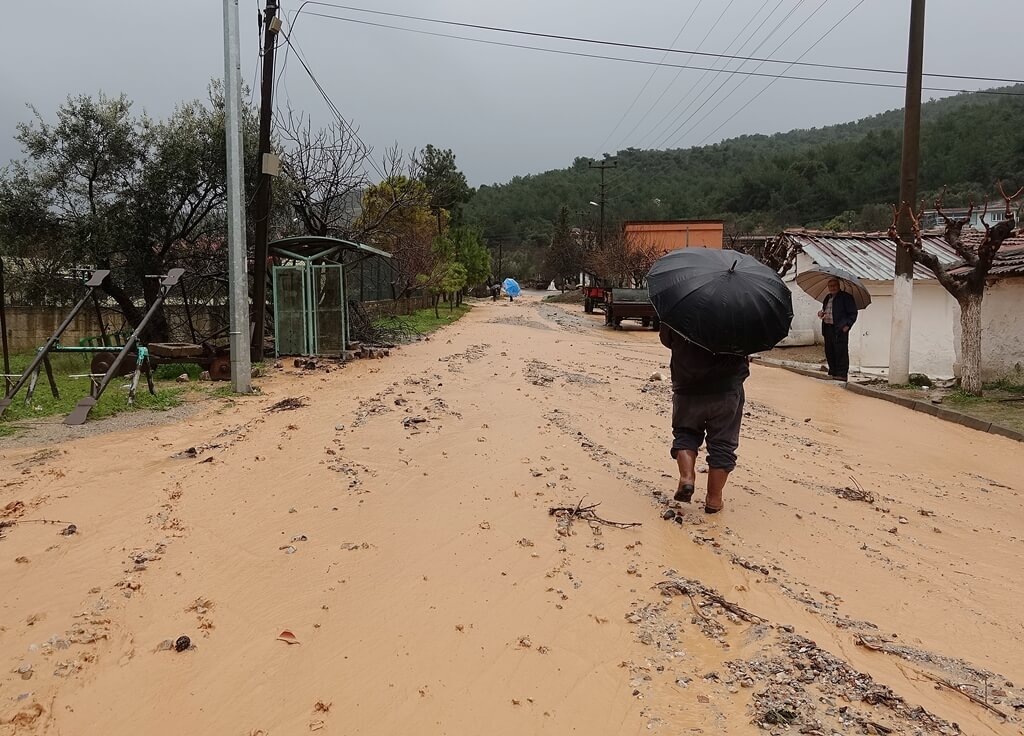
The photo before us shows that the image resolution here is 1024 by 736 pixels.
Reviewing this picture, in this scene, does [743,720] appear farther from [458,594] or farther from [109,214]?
[109,214]

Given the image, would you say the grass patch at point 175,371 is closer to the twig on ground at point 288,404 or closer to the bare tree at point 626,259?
the twig on ground at point 288,404

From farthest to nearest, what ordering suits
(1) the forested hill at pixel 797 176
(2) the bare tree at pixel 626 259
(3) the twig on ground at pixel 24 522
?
(1) the forested hill at pixel 797 176
(2) the bare tree at pixel 626 259
(3) the twig on ground at pixel 24 522

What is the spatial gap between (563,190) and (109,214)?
3748 inches

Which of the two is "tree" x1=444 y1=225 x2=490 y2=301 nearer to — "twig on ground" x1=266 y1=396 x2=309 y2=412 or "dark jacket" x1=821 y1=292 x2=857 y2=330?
"dark jacket" x1=821 y1=292 x2=857 y2=330

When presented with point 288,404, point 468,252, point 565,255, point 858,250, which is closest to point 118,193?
point 288,404

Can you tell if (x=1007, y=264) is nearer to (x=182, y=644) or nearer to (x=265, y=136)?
(x=265, y=136)

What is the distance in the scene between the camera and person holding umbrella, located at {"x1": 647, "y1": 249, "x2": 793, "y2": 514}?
17.1 ft

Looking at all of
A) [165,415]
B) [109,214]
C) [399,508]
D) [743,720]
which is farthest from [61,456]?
[109,214]

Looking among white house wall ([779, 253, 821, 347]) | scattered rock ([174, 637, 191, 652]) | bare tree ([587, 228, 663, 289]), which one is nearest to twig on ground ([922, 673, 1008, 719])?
scattered rock ([174, 637, 191, 652])

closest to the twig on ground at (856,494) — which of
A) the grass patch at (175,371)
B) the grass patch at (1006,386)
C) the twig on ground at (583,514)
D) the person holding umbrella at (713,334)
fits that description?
the person holding umbrella at (713,334)

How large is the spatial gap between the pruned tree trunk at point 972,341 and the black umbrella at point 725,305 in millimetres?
8576

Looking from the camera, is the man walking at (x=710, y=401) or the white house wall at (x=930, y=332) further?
the white house wall at (x=930, y=332)

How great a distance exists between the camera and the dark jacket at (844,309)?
1422cm

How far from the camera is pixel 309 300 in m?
15.6
